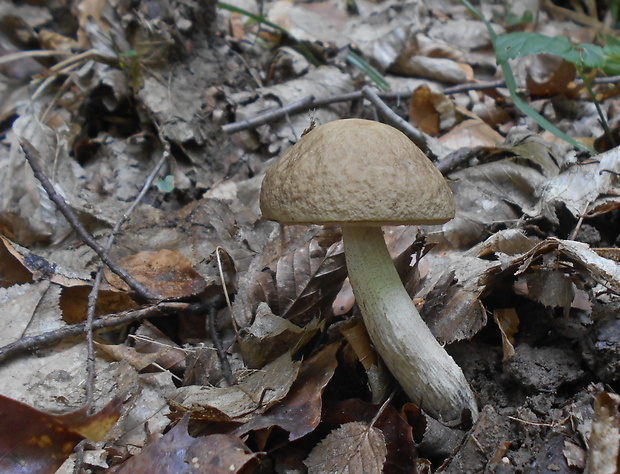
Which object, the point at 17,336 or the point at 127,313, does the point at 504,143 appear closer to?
the point at 127,313

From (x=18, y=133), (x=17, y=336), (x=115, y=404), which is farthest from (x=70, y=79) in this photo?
(x=115, y=404)

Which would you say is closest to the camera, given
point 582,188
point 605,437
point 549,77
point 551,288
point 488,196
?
point 605,437

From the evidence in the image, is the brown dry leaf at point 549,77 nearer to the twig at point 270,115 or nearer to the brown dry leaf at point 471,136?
the brown dry leaf at point 471,136

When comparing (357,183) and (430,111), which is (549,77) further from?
(357,183)

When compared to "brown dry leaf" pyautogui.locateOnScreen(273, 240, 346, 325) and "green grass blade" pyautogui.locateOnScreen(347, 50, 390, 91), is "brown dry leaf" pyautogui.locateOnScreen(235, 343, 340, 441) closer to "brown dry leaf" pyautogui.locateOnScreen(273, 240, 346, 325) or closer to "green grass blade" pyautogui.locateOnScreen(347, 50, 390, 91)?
"brown dry leaf" pyautogui.locateOnScreen(273, 240, 346, 325)

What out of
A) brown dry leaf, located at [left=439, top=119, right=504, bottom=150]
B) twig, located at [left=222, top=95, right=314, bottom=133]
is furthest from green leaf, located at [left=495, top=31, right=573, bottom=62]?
twig, located at [left=222, top=95, right=314, bottom=133]

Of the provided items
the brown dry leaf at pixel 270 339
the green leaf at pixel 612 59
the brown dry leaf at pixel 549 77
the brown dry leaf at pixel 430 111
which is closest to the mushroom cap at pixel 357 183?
the brown dry leaf at pixel 270 339

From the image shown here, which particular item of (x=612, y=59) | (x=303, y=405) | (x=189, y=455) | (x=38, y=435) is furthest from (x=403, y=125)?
(x=38, y=435)
